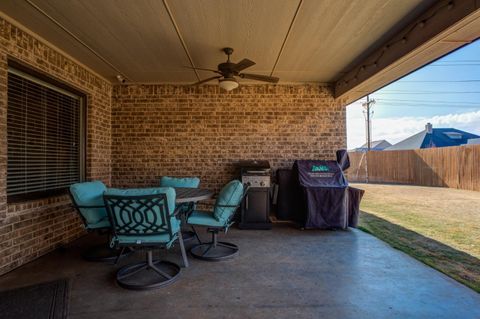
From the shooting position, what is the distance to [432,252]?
3699 mm

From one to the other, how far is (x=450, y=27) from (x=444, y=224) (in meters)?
4.05

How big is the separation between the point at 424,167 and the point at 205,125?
34.9 feet

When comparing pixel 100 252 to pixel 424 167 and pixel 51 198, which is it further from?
pixel 424 167

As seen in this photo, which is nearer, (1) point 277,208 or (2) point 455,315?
(2) point 455,315

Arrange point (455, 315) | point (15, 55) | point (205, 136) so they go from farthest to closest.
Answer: point (205, 136) → point (15, 55) → point (455, 315)

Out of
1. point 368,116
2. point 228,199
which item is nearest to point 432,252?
point 228,199

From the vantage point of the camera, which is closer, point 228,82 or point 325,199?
point 228,82

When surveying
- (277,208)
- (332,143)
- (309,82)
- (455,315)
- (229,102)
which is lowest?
(455,315)

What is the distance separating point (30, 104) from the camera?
3.62 m

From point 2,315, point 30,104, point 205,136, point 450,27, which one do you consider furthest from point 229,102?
point 2,315

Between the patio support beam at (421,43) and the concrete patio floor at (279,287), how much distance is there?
8.67 feet

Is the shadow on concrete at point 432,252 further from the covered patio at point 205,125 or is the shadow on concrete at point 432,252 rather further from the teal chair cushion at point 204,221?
the teal chair cushion at point 204,221

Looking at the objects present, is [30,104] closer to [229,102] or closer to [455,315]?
[229,102]

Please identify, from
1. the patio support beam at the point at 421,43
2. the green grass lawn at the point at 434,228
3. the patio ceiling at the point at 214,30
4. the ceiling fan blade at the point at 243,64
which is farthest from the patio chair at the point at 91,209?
the patio support beam at the point at 421,43
